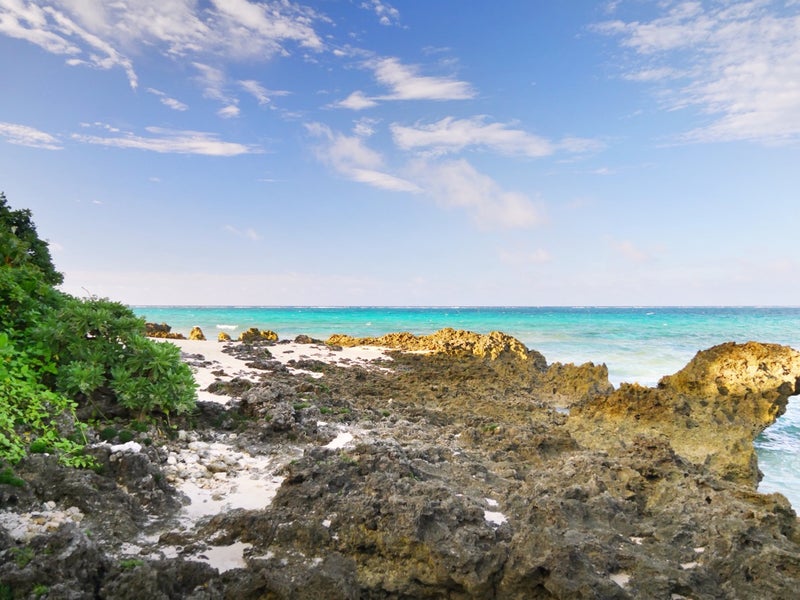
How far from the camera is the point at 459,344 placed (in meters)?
25.3

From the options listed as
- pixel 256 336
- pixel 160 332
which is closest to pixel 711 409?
pixel 256 336

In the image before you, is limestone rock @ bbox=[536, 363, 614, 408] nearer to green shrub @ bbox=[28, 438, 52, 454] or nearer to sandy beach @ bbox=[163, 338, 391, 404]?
sandy beach @ bbox=[163, 338, 391, 404]

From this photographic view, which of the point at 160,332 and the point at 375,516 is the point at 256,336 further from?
the point at 375,516

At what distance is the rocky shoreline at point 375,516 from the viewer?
4340 mm

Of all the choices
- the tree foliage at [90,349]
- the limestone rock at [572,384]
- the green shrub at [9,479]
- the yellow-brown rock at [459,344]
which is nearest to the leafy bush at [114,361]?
the tree foliage at [90,349]

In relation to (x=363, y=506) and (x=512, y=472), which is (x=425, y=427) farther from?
(x=363, y=506)

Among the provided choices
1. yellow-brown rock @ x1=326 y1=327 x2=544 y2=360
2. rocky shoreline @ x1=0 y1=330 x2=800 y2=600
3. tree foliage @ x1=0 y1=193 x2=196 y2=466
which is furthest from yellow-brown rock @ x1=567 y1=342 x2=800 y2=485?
yellow-brown rock @ x1=326 y1=327 x2=544 y2=360

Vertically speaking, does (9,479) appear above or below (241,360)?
above

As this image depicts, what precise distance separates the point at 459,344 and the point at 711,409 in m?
13.4

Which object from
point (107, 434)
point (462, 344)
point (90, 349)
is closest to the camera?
point (107, 434)

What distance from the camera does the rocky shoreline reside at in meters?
4.34

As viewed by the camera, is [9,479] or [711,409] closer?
[9,479]

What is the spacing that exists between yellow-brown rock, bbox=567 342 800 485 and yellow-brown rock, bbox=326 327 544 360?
327 inches

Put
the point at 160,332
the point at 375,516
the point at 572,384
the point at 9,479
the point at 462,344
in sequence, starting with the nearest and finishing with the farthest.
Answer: the point at 9,479
the point at 375,516
the point at 572,384
the point at 462,344
the point at 160,332
